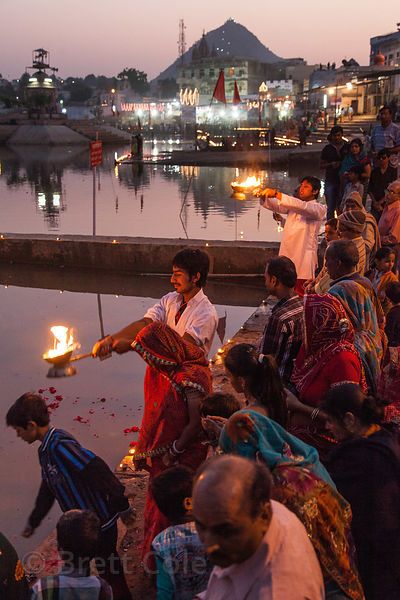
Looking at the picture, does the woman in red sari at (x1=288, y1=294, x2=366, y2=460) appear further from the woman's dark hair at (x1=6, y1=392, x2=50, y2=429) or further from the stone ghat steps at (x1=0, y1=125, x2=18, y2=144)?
the stone ghat steps at (x1=0, y1=125, x2=18, y2=144)

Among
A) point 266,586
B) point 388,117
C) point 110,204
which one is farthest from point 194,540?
point 110,204

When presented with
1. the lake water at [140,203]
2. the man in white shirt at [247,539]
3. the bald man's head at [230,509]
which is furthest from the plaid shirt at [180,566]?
the lake water at [140,203]

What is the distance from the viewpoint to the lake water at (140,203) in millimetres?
15500

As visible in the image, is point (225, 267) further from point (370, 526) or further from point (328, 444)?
point (370, 526)

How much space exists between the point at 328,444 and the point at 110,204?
57.8 feet

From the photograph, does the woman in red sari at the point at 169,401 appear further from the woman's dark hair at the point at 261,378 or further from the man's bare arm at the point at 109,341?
the woman's dark hair at the point at 261,378

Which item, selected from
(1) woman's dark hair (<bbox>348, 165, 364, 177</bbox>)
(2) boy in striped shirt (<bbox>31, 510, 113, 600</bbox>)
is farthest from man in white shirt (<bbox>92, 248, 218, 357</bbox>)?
(1) woman's dark hair (<bbox>348, 165, 364, 177</bbox>)

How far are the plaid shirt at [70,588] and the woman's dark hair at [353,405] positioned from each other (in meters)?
1.08

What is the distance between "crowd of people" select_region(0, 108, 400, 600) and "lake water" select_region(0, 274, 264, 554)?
1.64 m

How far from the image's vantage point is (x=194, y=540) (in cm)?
219

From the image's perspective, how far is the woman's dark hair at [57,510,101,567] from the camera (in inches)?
96.0

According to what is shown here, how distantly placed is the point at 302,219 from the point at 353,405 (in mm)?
3987

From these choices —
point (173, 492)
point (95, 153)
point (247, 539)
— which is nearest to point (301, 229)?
point (173, 492)

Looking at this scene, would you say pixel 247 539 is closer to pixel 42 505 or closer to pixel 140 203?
pixel 42 505
